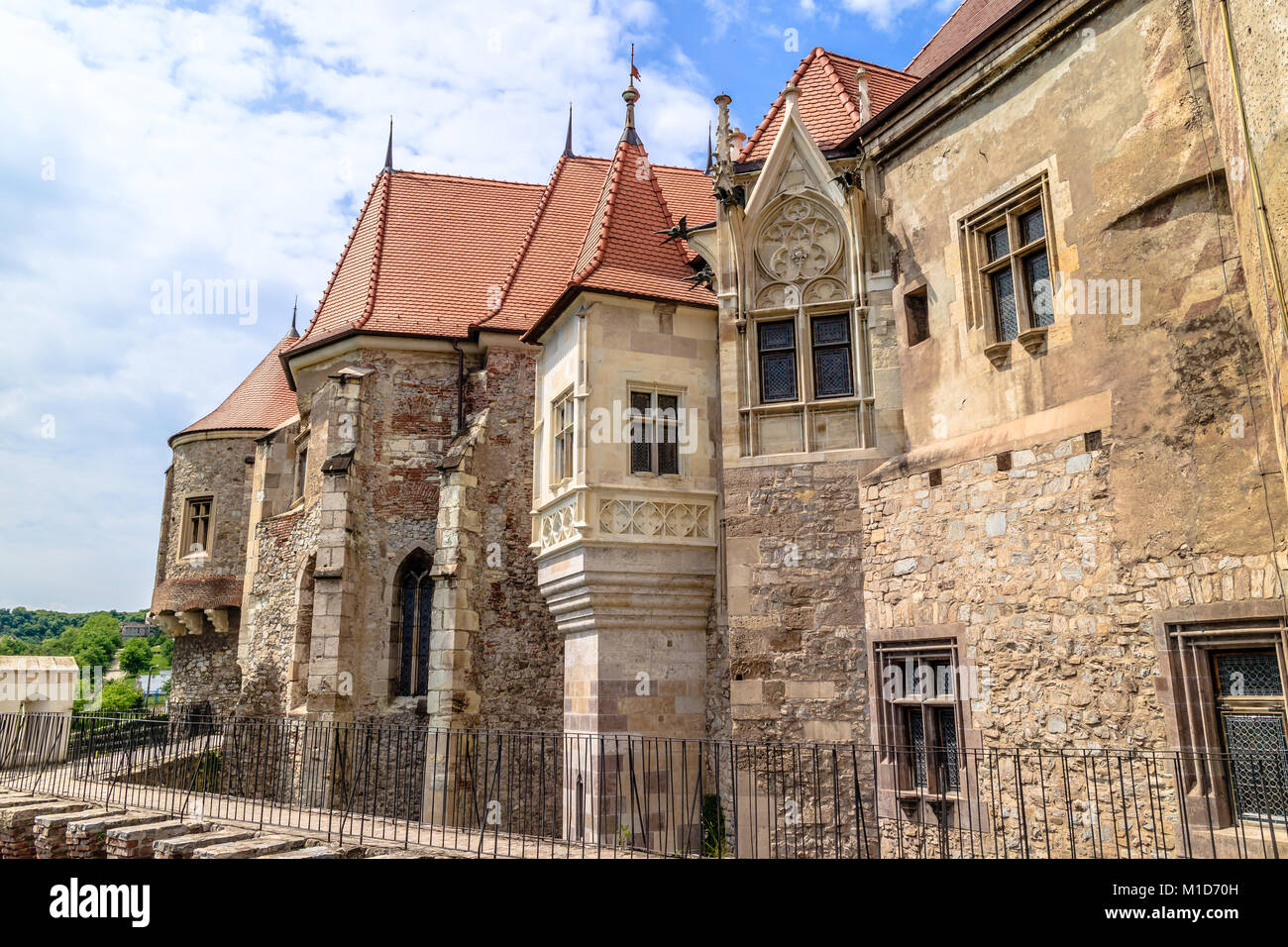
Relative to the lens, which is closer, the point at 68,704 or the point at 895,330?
the point at 895,330

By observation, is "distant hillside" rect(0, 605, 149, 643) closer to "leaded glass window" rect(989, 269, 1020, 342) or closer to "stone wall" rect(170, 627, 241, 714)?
"stone wall" rect(170, 627, 241, 714)

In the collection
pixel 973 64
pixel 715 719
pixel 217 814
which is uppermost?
pixel 973 64

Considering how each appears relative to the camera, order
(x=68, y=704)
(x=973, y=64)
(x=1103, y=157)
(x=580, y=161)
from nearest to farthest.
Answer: (x=1103, y=157) < (x=973, y=64) < (x=580, y=161) < (x=68, y=704)

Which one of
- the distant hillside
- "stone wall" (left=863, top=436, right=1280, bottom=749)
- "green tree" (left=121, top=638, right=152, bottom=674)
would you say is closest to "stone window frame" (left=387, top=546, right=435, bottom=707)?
"stone wall" (left=863, top=436, right=1280, bottom=749)

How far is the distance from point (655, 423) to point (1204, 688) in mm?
8044

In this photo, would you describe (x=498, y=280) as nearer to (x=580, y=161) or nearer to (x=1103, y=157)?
(x=580, y=161)

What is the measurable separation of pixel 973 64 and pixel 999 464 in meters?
4.89

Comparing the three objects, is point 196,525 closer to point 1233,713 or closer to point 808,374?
point 808,374

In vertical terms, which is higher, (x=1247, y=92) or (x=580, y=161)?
(x=580, y=161)

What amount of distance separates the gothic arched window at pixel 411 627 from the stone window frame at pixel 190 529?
446 inches

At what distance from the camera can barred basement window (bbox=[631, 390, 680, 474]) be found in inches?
549

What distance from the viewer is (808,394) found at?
42.1ft

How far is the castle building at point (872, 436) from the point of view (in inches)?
324
